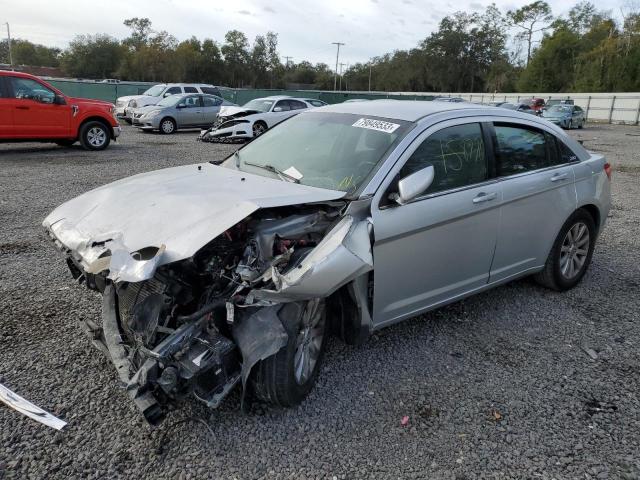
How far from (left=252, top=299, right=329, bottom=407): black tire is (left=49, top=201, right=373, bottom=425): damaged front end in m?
0.02

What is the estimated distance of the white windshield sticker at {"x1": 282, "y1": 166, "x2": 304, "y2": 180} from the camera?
350 cm

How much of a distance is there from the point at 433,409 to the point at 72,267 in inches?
106

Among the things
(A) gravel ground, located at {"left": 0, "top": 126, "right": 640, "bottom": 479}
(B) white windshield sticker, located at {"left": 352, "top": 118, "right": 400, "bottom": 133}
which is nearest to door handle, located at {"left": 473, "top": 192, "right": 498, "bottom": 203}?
(B) white windshield sticker, located at {"left": 352, "top": 118, "right": 400, "bottom": 133}

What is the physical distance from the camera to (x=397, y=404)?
3031mm

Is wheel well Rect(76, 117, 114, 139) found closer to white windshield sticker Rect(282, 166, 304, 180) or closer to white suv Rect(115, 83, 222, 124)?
white suv Rect(115, 83, 222, 124)

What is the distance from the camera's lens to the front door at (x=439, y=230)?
3150 millimetres

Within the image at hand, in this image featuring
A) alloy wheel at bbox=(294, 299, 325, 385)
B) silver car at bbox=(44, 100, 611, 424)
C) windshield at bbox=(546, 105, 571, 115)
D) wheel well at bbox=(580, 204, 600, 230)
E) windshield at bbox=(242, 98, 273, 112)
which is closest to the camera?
silver car at bbox=(44, 100, 611, 424)

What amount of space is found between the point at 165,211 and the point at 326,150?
1.29 m

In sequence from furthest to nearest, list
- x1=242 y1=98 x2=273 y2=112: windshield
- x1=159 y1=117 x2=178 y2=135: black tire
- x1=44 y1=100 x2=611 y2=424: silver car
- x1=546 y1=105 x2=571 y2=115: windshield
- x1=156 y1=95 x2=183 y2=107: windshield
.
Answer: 1. x1=546 y1=105 x2=571 y2=115: windshield
2. x1=156 y1=95 x2=183 y2=107: windshield
3. x1=159 y1=117 x2=178 y2=135: black tire
4. x1=242 y1=98 x2=273 y2=112: windshield
5. x1=44 y1=100 x2=611 y2=424: silver car

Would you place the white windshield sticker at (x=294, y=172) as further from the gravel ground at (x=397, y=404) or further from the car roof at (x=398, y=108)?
the gravel ground at (x=397, y=404)

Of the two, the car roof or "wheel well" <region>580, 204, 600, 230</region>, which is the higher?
the car roof

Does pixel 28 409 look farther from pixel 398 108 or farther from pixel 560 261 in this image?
pixel 560 261

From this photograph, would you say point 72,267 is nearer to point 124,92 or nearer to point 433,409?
point 433,409

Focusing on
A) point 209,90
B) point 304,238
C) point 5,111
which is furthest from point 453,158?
point 209,90
